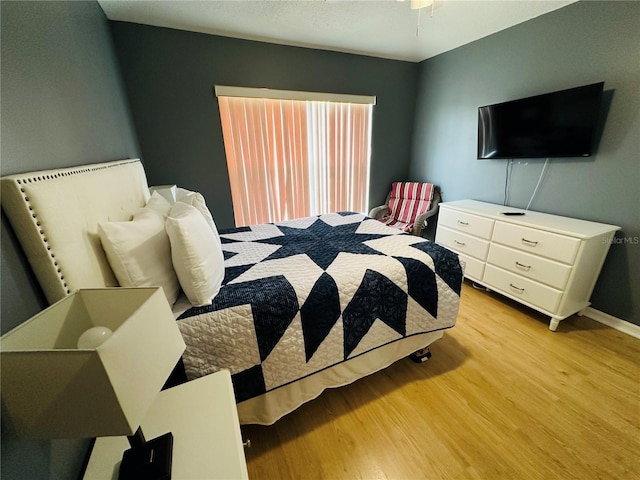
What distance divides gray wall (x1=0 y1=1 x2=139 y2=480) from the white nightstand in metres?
0.10

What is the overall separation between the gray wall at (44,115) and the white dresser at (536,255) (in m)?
2.72

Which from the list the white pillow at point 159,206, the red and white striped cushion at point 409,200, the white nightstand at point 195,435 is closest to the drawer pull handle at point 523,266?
the red and white striped cushion at point 409,200

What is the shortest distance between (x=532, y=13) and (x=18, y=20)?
3318mm

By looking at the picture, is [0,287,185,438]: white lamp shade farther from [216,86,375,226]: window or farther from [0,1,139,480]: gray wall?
[216,86,375,226]: window

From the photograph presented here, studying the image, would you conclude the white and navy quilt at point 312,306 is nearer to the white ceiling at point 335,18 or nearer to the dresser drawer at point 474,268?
the dresser drawer at point 474,268

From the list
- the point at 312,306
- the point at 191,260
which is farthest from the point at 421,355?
the point at 191,260

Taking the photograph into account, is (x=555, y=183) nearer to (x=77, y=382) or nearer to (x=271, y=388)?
(x=271, y=388)

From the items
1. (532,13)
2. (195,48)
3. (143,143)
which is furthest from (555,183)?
(143,143)

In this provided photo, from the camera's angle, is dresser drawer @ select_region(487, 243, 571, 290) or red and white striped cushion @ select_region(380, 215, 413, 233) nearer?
dresser drawer @ select_region(487, 243, 571, 290)

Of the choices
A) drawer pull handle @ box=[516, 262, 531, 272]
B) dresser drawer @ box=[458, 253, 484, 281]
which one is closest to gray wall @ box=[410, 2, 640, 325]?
drawer pull handle @ box=[516, 262, 531, 272]

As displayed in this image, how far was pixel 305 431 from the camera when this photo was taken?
4.28ft

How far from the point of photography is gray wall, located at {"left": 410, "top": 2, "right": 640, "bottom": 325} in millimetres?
1796

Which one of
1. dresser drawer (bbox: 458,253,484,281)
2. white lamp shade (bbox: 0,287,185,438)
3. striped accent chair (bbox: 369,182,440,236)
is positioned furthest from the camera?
striped accent chair (bbox: 369,182,440,236)

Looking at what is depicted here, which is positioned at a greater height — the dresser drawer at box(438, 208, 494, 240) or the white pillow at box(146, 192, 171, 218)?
the white pillow at box(146, 192, 171, 218)
